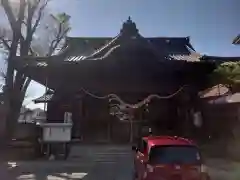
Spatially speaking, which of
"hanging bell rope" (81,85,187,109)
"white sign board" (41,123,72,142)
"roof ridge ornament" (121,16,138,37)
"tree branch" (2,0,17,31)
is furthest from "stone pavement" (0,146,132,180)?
"tree branch" (2,0,17,31)

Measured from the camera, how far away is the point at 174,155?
344 inches

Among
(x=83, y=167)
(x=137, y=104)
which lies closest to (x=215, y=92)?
(x=137, y=104)

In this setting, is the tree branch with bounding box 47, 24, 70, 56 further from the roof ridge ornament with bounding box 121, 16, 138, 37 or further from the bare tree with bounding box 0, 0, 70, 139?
the roof ridge ornament with bounding box 121, 16, 138, 37

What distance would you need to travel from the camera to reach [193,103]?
18844 millimetres

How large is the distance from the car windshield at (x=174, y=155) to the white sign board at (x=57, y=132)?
8564 mm

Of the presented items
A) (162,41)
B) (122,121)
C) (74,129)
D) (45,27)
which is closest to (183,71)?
(122,121)

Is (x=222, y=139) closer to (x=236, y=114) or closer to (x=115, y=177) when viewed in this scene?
(x=236, y=114)

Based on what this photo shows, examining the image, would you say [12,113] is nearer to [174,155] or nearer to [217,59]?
[217,59]

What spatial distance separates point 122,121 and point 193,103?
4.01 metres

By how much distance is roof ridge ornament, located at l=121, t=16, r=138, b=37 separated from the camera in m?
18.3

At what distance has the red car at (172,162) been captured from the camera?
8.42m

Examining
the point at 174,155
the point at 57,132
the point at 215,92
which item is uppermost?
the point at 215,92

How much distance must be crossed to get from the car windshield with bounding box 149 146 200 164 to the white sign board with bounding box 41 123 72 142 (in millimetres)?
8564

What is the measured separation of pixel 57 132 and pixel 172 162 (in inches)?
368
